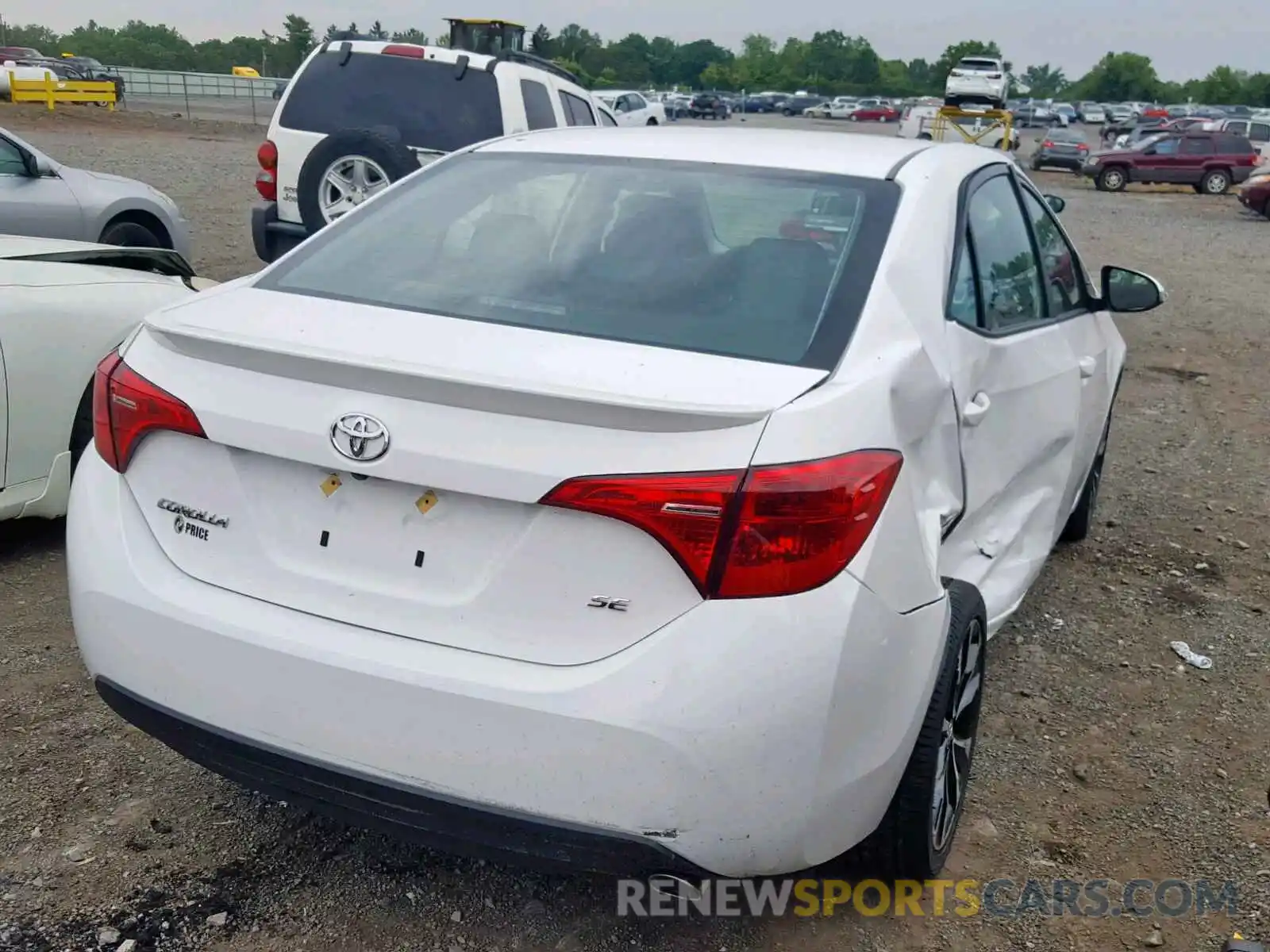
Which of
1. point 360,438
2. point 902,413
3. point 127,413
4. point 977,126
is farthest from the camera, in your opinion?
point 977,126

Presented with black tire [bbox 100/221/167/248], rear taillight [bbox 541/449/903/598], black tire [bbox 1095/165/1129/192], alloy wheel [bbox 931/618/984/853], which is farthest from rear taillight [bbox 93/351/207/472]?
black tire [bbox 1095/165/1129/192]

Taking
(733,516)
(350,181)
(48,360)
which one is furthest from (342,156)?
(733,516)

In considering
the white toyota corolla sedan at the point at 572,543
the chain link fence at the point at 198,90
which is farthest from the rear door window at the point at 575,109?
the chain link fence at the point at 198,90

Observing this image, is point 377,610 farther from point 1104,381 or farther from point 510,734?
point 1104,381

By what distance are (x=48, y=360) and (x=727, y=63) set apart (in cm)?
14108

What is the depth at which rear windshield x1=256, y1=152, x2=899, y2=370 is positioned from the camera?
2.55 meters

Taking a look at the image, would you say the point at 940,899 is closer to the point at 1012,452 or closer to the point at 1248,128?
the point at 1012,452

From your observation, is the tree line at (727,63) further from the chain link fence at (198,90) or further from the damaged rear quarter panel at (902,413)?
the damaged rear quarter panel at (902,413)

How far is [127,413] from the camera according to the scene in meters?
2.49

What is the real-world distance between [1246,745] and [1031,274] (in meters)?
1.55

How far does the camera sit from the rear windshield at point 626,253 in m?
2.55

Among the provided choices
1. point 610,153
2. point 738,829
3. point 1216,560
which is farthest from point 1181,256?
point 738,829

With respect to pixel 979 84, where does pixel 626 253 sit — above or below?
below

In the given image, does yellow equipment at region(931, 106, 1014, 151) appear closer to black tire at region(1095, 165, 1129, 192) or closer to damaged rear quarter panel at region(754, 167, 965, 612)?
black tire at region(1095, 165, 1129, 192)
